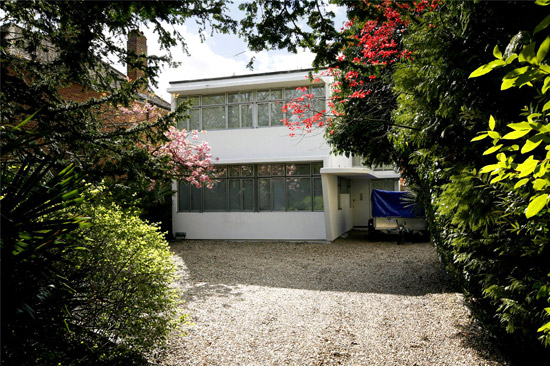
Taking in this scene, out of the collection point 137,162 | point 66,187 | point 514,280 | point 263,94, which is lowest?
point 514,280

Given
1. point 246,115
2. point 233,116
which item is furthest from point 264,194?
point 233,116

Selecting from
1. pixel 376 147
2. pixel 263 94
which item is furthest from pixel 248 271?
pixel 263 94

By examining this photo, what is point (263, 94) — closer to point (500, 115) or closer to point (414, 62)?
point (414, 62)

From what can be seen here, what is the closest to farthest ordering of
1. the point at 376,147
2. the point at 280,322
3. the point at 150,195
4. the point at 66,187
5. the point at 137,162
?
the point at 66,187 → the point at 137,162 → the point at 280,322 → the point at 376,147 → the point at 150,195

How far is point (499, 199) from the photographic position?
10.2 feet

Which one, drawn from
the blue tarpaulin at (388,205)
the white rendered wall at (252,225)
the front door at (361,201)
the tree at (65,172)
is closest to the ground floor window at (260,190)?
the white rendered wall at (252,225)

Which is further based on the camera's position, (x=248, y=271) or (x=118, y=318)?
(x=248, y=271)

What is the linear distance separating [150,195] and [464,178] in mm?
13451

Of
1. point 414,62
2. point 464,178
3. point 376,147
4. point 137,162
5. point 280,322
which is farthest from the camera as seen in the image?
point 376,147

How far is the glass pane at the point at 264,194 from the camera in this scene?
15.4 metres

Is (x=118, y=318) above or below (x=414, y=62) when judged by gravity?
below

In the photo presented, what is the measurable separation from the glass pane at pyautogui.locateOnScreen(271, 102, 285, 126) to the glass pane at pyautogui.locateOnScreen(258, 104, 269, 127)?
0.24 metres

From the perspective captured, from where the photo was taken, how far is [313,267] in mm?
9875

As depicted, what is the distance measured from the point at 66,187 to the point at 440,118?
3636mm
